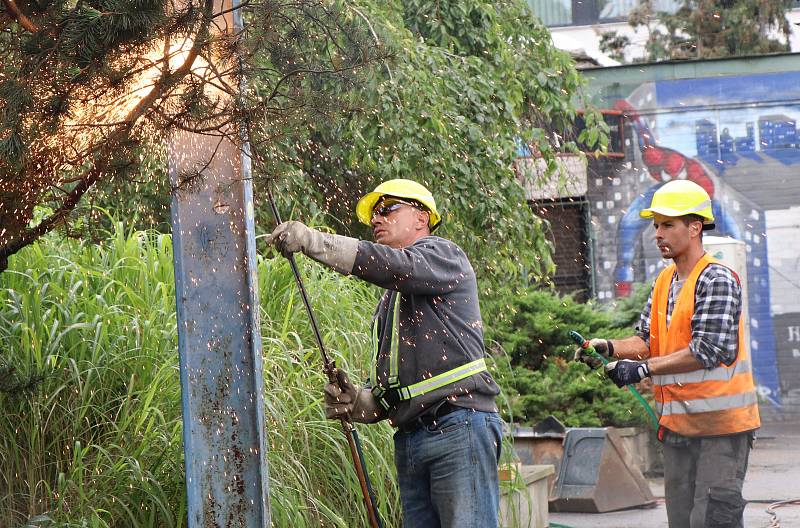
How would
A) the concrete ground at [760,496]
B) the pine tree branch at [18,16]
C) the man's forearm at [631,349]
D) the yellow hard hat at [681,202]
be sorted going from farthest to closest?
the concrete ground at [760,496] < the man's forearm at [631,349] < the yellow hard hat at [681,202] < the pine tree branch at [18,16]

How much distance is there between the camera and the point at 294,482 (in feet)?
17.3

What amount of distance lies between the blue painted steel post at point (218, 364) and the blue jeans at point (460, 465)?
0.59m

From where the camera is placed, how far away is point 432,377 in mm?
4336

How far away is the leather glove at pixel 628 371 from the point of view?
5.23 m

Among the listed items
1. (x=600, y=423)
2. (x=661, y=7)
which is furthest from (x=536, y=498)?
(x=661, y=7)

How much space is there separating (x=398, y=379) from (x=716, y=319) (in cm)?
148

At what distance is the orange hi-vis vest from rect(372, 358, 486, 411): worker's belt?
1.22 m

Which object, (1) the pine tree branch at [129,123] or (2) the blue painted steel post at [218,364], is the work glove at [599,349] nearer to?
(2) the blue painted steel post at [218,364]

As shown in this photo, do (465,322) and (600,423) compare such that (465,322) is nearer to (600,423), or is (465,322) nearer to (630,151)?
(600,423)

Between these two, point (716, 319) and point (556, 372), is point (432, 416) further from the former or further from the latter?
point (556, 372)

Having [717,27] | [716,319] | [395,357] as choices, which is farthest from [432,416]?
[717,27]

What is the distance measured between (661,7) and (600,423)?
21.1 meters

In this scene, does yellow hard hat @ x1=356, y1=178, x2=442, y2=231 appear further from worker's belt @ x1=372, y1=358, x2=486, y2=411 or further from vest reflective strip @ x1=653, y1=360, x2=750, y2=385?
vest reflective strip @ x1=653, y1=360, x2=750, y2=385

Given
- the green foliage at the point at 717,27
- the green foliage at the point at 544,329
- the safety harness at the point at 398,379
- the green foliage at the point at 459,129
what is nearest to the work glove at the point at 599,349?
the safety harness at the point at 398,379
